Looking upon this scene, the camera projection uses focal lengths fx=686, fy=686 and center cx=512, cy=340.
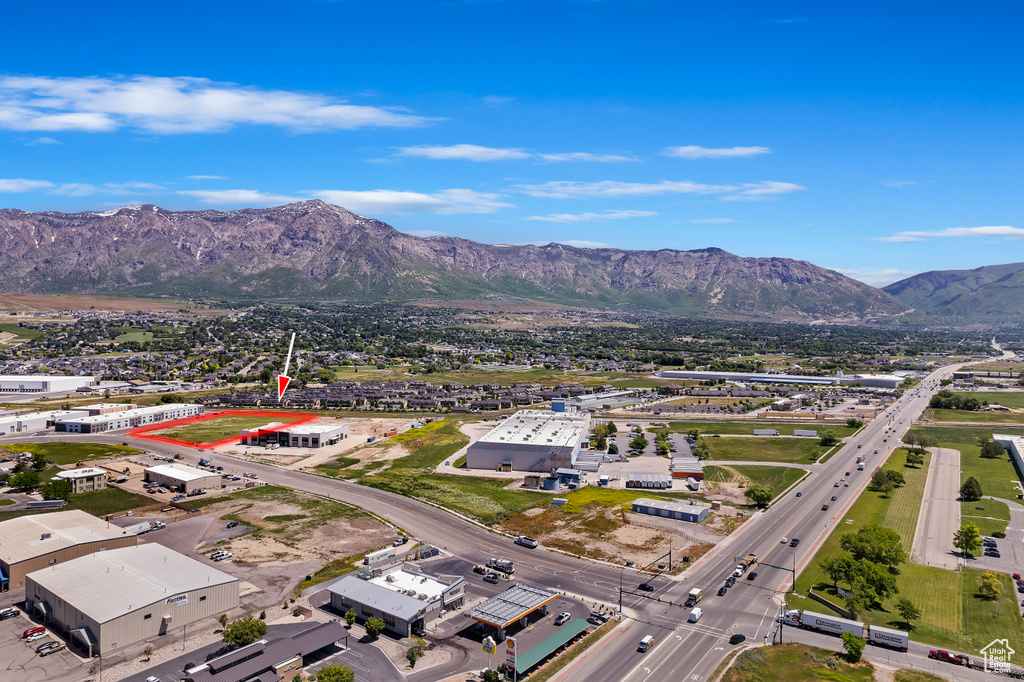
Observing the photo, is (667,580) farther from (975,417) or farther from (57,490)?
(975,417)

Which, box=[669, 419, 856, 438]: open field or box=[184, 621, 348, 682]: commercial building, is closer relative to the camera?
box=[184, 621, 348, 682]: commercial building

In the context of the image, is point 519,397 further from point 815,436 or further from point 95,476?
point 95,476

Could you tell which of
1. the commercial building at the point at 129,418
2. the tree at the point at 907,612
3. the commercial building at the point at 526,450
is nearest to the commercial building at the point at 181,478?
the commercial building at the point at 526,450

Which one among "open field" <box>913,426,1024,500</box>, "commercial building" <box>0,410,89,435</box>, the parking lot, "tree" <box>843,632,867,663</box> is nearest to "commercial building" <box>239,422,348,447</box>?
"commercial building" <box>0,410,89,435</box>

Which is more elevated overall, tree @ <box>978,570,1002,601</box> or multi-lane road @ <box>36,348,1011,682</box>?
tree @ <box>978,570,1002,601</box>

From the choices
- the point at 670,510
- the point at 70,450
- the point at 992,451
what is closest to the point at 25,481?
the point at 70,450

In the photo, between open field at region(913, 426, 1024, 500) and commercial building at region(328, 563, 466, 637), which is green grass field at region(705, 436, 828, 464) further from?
commercial building at region(328, 563, 466, 637)

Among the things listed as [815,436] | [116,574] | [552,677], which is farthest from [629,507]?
[815,436]
